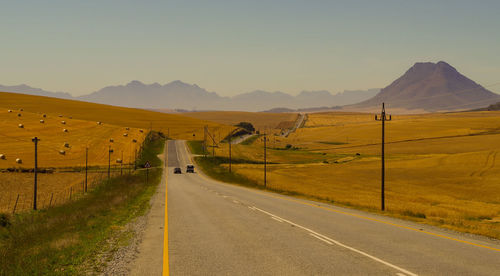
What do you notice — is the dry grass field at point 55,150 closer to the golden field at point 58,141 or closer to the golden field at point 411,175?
the golden field at point 58,141

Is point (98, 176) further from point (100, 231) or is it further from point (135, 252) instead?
point (135, 252)

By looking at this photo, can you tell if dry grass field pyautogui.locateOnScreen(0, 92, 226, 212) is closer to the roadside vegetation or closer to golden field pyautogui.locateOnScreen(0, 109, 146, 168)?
golden field pyautogui.locateOnScreen(0, 109, 146, 168)

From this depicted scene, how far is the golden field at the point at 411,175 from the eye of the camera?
3185cm

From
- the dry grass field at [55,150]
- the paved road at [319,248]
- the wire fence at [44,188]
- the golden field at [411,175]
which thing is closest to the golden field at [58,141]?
the dry grass field at [55,150]

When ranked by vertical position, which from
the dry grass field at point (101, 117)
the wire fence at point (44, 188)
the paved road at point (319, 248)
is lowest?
the wire fence at point (44, 188)

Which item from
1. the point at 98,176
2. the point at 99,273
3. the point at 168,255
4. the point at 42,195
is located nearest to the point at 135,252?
the point at 168,255

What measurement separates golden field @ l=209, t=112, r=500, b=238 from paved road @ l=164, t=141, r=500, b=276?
4.06m

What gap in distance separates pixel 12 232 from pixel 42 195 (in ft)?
80.9

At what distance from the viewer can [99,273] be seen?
34.8 feet

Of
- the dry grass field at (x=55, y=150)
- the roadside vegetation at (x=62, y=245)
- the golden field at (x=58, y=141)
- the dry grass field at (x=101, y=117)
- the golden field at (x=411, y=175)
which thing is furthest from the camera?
the dry grass field at (x=101, y=117)

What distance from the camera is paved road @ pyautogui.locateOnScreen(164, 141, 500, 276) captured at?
10672mm

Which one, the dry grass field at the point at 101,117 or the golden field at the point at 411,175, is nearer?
the golden field at the point at 411,175

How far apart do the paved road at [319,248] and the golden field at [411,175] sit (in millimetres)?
4064

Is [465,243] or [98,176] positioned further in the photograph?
[98,176]
